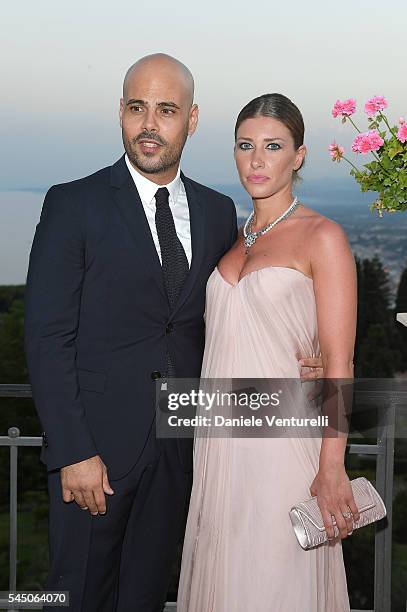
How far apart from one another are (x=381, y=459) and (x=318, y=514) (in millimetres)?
901

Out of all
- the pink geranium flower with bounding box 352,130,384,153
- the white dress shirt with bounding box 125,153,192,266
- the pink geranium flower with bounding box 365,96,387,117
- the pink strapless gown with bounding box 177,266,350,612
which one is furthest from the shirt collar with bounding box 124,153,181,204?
the pink geranium flower with bounding box 365,96,387,117

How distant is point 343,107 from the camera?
278 centimetres

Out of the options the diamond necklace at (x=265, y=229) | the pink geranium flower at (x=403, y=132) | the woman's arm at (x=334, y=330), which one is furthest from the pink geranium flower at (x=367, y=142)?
the woman's arm at (x=334, y=330)

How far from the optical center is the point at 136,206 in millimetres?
2471

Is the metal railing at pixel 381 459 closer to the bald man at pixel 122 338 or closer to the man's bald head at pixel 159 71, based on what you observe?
the bald man at pixel 122 338

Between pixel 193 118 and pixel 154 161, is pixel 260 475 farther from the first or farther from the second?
pixel 193 118

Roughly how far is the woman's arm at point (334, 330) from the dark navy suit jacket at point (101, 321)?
373 millimetres

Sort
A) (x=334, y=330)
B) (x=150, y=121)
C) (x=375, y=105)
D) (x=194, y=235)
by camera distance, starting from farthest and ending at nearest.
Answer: (x=375, y=105)
(x=194, y=235)
(x=150, y=121)
(x=334, y=330)

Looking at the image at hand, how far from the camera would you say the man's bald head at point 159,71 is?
248 cm

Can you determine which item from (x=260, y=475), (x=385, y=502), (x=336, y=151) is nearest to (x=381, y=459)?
(x=385, y=502)

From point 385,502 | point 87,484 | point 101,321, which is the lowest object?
point 385,502

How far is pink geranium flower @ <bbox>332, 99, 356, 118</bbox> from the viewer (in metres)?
2.78

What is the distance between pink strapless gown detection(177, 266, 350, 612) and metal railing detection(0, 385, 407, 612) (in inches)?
24.9

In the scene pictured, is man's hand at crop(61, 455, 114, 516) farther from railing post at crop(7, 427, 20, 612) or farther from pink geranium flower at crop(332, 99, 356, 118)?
pink geranium flower at crop(332, 99, 356, 118)
